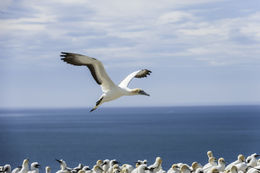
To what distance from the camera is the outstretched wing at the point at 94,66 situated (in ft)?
31.0

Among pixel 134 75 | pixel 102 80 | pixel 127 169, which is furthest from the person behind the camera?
pixel 134 75

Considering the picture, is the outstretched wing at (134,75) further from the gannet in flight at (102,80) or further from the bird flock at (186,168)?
the bird flock at (186,168)

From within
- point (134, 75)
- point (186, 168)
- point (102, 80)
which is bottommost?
point (186, 168)

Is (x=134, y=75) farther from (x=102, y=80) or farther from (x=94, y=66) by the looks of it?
(x=94, y=66)

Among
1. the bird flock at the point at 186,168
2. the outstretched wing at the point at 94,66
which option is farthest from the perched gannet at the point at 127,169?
the outstretched wing at the point at 94,66

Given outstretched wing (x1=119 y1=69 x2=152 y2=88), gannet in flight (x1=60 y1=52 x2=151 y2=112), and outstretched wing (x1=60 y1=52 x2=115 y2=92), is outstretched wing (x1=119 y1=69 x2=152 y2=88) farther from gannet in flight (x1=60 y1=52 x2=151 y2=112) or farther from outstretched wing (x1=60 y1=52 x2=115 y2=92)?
outstretched wing (x1=60 y1=52 x2=115 y2=92)

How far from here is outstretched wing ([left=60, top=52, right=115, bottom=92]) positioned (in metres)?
9.45

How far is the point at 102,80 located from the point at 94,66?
1.82ft

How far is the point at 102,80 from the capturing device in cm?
1067

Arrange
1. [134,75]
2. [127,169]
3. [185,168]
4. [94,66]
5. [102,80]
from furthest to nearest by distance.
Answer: [134,75]
[127,169]
[185,168]
[102,80]
[94,66]

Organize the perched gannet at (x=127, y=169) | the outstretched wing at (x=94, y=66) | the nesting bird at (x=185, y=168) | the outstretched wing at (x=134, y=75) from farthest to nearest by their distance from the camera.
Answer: the outstretched wing at (x=134, y=75) < the perched gannet at (x=127, y=169) < the nesting bird at (x=185, y=168) < the outstretched wing at (x=94, y=66)

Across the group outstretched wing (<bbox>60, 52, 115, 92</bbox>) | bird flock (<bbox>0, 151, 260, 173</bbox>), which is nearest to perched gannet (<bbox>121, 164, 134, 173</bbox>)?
bird flock (<bbox>0, 151, 260, 173</bbox>)

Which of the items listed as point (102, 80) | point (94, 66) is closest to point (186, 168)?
point (102, 80)

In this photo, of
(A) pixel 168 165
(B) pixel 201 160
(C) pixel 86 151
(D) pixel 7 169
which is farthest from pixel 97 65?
(C) pixel 86 151
